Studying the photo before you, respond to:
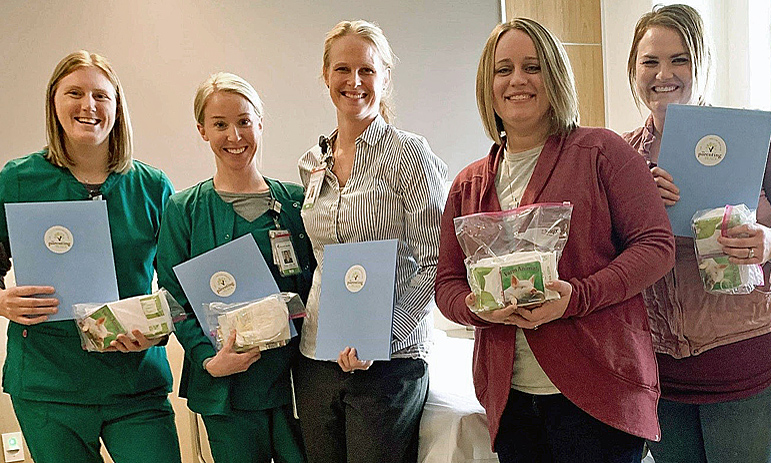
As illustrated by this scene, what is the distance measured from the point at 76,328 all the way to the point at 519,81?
1.35 metres

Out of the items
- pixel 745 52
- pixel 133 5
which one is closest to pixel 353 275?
pixel 133 5

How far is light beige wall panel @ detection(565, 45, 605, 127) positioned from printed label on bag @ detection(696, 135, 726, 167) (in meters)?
2.78

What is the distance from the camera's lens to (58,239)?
6.73ft

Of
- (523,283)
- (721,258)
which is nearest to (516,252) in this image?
(523,283)

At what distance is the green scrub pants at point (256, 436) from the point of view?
2.08 m

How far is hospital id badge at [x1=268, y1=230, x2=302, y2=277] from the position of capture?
2.12 metres

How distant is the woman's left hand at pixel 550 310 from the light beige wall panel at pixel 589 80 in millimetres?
3170

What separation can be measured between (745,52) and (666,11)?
259cm

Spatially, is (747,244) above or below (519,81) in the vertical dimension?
below

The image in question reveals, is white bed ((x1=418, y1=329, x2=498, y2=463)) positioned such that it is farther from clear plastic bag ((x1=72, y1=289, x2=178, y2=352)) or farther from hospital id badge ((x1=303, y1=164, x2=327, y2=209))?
clear plastic bag ((x1=72, y1=289, x2=178, y2=352))

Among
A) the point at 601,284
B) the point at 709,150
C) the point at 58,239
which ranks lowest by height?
the point at 601,284

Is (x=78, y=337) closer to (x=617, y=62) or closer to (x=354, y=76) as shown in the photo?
(x=354, y=76)

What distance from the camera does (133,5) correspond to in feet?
12.0

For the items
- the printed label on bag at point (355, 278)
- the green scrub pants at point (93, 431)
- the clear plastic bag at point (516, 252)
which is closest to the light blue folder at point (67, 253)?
the green scrub pants at point (93, 431)
